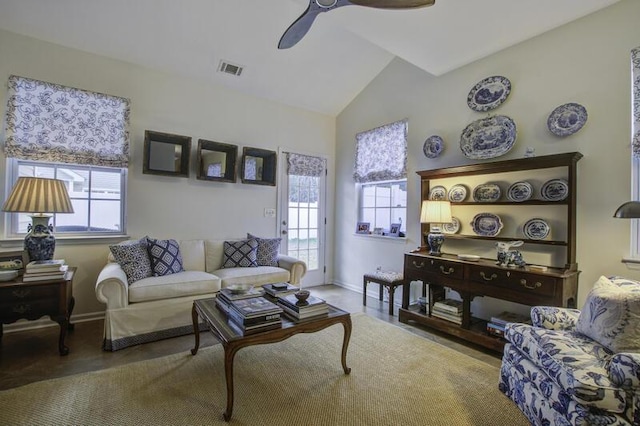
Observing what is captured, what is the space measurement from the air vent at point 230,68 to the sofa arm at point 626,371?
4109mm

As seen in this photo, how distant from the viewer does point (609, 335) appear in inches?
60.3

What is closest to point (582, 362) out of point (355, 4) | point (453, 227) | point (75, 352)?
point (453, 227)

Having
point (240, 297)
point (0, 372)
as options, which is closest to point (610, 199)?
point (240, 297)

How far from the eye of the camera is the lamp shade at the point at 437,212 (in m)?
3.04

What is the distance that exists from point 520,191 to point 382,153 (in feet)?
6.02

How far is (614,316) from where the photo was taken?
1.54 metres

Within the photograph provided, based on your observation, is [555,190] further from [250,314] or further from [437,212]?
[250,314]

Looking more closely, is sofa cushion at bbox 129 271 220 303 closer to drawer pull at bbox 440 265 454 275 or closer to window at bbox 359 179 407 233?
drawer pull at bbox 440 265 454 275

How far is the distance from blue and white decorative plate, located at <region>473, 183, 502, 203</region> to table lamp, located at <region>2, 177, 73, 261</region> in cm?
380

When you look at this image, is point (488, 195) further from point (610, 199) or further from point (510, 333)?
point (510, 333)

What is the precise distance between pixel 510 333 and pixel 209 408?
1937mm

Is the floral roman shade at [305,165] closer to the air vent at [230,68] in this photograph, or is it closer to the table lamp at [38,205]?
the air vent at [230,68]

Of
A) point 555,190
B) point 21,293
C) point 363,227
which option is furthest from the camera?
point 363,227

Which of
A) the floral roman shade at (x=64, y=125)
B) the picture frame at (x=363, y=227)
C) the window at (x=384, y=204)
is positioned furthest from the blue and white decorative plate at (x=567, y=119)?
the floral roman shade at (x=64, y=125)
